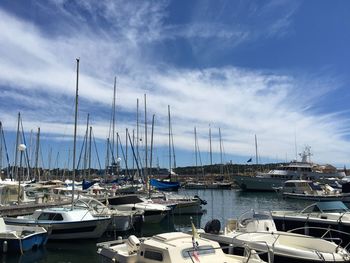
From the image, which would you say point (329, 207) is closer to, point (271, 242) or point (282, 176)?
point (271, 242)

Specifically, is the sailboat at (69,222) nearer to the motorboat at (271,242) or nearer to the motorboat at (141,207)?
the motorboat at (141,207)

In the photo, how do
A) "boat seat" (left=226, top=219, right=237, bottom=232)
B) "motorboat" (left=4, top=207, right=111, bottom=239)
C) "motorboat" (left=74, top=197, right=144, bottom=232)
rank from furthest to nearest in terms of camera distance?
"motorboat" (left=74, top=197, right=144, bottom=232)
"motorboat" (left=4, top=207, right=111, bottom=239)
"boat seat" (left=226, top=219, right=237, bottom=232)

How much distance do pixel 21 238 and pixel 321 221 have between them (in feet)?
52.8

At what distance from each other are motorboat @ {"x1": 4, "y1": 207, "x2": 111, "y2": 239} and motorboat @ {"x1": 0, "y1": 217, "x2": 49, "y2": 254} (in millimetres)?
1569

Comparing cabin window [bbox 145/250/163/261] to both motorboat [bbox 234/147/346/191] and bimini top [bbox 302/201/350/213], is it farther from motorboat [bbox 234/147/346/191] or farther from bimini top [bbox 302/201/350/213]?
motorboat [bbox 234/147/346/191]

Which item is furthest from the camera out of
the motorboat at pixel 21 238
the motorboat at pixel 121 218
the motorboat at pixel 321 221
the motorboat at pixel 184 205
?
the motorboat at pixel 184 205

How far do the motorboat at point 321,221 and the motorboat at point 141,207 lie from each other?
11.6 m

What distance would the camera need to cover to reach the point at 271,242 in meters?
16.1

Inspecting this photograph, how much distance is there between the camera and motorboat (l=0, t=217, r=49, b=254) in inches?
835

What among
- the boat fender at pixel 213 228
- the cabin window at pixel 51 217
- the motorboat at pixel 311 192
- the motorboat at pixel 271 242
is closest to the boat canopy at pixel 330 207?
the motorboat at pixel 271 242

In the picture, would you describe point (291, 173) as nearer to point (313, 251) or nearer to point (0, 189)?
point (0, 189)

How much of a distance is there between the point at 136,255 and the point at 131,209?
19107 mm

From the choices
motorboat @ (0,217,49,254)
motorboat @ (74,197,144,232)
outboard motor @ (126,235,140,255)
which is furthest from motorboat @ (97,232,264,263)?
motorboat @ (74,197,144,232)

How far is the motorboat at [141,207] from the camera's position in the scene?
32938 mm
